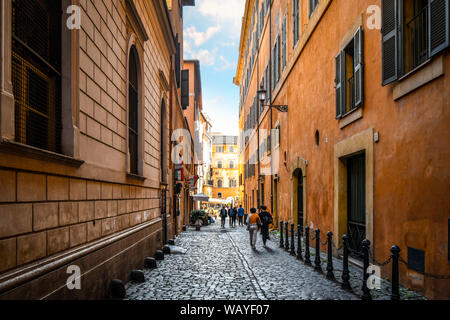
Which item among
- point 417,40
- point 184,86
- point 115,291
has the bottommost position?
point 115,291

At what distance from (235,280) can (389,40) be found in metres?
5.62

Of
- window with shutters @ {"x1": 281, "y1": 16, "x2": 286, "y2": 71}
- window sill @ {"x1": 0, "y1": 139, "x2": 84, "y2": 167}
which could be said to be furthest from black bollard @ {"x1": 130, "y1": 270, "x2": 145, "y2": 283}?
window with shutters @ {"x1": 281, "y1": 16, "x2": 286, "y2": 71}

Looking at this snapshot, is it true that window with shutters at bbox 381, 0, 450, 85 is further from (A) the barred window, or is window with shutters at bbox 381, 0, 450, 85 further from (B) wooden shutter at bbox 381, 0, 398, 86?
(A) the barred window

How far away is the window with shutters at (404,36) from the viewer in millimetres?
6234

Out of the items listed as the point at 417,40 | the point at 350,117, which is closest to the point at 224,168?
the point at 350,117

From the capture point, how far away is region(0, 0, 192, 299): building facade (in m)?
3.44

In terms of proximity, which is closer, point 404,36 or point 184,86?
point 404,36

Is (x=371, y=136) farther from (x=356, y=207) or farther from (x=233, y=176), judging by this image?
(x=233, y=176)

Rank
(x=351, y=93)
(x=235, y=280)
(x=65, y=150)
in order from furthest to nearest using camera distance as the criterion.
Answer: (x=351, y=93), (x=235, y=280), (x=65, y=150)

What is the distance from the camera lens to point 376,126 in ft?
25.8

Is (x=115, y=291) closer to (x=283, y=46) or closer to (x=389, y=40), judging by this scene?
(x=389, y=40)

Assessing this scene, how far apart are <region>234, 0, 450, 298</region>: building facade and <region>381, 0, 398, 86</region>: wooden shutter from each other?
19 mm

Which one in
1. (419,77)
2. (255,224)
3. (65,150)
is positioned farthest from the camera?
(255,224)

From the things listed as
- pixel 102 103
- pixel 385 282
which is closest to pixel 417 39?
pixel 385 282
